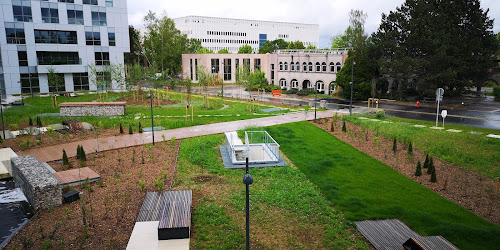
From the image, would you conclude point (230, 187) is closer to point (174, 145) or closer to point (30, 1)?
point (174, 145)

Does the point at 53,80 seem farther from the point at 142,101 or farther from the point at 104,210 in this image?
the point at 104,210

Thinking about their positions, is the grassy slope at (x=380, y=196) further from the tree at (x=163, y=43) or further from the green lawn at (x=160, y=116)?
the tree at (x=163, y=43)

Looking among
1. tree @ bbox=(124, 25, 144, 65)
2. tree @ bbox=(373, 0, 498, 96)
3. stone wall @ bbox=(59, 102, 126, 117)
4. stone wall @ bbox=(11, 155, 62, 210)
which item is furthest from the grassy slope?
tree @ bbox=(124, 25, 144, 65)

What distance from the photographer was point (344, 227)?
1155cm

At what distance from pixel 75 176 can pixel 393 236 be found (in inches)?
496

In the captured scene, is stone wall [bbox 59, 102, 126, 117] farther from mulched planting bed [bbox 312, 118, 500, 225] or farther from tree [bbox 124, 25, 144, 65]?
tree [bbox 124, 25, 144, 65]

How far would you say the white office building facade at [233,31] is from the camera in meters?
121

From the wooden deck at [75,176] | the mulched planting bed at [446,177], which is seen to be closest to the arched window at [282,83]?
the mulched planting bed at [446,177]

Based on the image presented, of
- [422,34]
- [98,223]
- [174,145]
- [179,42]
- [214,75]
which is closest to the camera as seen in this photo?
[98,223]

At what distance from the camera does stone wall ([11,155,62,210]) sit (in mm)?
12484

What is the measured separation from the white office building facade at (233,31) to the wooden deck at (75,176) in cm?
10392

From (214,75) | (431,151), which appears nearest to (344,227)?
(431,151)

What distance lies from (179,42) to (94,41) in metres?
28.2

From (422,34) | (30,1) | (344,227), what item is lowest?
(344,227)
